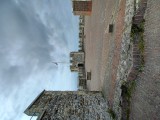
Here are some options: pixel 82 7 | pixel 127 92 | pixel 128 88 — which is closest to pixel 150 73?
pixel 128 88

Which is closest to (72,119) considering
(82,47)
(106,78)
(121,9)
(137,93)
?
(106,78)

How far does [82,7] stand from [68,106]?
814 cm

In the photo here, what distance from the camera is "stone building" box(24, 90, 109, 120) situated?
833 centimetres

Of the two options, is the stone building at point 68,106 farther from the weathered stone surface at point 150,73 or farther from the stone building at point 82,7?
the stone building at point 82,7

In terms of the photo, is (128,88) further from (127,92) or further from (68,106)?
(68,106)

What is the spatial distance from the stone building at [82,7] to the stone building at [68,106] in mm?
6579

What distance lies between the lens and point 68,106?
29.2ft

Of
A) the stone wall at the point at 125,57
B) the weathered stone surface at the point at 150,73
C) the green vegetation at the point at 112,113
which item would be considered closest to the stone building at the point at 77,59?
the green vegetation at the point at 112,113

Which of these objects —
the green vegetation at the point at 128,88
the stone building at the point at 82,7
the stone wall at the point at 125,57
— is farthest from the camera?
the stone building at the point at 82,7

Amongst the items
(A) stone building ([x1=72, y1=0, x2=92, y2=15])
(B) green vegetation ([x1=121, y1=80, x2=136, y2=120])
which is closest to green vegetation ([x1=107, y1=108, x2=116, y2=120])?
(B) green vegetation ([x1=121, y1=80, x2=136, y2=120])

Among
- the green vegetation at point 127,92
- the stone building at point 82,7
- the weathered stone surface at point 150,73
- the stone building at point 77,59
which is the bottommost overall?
the stone building at point 77,59

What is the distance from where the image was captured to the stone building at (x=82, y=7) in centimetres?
1459

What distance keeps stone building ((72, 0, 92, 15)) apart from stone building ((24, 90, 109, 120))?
6.58 m

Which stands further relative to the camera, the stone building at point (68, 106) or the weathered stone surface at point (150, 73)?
the stone building at point (68, 106)
